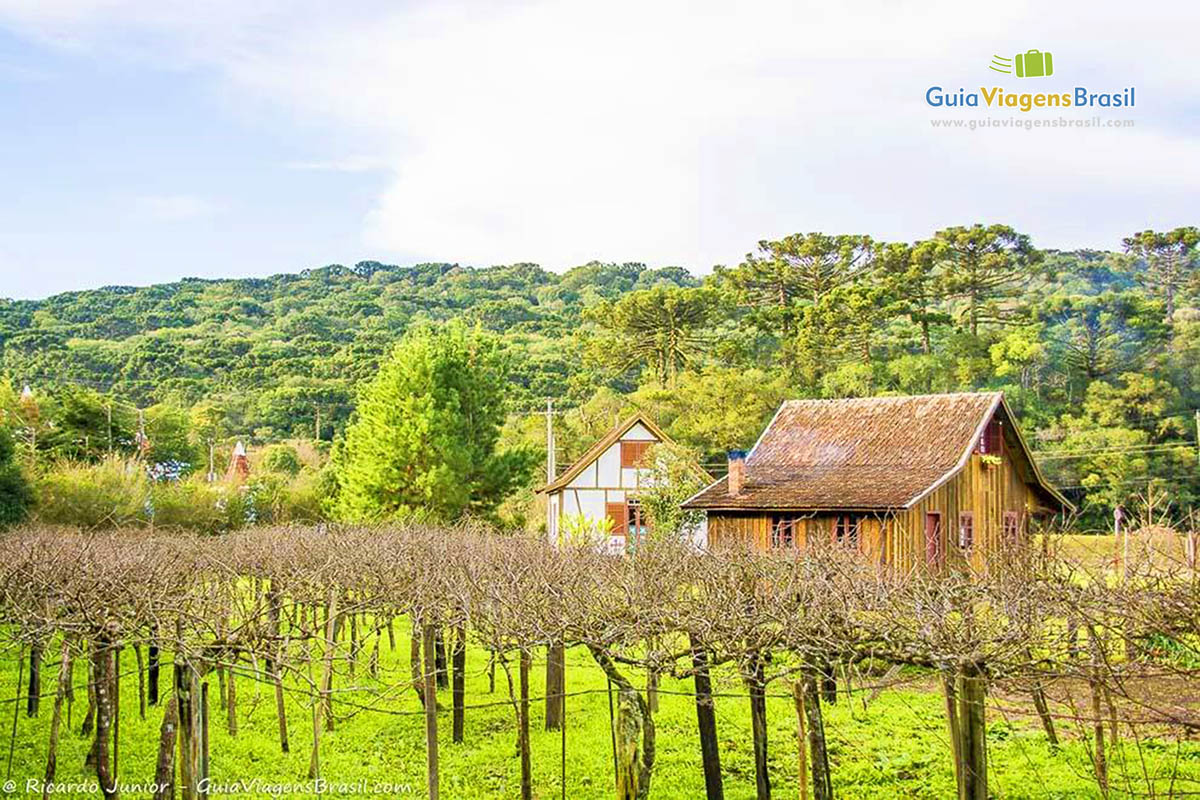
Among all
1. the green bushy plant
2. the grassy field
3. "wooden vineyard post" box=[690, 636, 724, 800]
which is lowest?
the grassy field

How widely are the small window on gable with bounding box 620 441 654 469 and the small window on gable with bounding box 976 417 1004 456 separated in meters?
12.4

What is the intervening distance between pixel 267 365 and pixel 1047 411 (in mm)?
50822

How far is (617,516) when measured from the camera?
41.6 meters

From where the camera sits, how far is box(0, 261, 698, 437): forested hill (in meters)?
76.0

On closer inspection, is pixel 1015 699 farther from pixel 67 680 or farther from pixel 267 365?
pixel 267 365

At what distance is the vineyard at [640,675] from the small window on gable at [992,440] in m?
12.4

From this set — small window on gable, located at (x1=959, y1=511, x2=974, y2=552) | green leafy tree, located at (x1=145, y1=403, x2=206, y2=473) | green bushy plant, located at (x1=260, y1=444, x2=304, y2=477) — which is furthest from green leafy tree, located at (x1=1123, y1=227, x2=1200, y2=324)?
green leafy tree, located at (x1=145, y1=403, x2=206, y2=473)

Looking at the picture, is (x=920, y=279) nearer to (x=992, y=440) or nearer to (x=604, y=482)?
(x=604, y=482)

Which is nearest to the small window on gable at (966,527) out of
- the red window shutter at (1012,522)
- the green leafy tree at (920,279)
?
the red window shutter at (1012,522)

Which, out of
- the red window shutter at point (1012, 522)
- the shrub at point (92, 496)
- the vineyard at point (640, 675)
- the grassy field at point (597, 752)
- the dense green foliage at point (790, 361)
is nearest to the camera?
the vineyard at point (640, 675)

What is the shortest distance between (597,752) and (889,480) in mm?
15531

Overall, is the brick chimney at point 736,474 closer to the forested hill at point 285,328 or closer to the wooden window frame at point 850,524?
the wooden window frame at point 850,524

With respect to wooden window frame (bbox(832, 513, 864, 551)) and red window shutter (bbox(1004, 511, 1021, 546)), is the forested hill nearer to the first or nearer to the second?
red window shutter (bbox(1004, 511, 1021, 546))

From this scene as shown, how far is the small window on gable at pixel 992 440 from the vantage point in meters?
32.2
